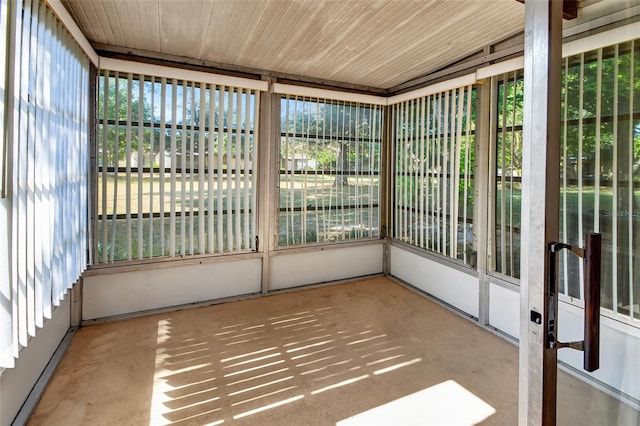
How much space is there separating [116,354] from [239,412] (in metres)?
1.30

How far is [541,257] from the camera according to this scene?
0.91 meters

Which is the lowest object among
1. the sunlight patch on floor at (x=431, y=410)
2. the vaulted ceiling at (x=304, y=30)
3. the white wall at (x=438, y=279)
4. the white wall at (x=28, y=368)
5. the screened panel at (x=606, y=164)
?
the sunlight patch on floor at (x=431, y=410)

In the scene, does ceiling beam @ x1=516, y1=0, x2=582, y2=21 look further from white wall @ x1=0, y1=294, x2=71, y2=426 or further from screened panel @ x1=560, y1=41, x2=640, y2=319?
white wall @ x1=0, y1=294, x2=71, y2=426

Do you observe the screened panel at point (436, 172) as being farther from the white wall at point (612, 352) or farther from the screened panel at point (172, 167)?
the white wall at point (612, 352)

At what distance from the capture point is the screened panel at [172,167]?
324 cm

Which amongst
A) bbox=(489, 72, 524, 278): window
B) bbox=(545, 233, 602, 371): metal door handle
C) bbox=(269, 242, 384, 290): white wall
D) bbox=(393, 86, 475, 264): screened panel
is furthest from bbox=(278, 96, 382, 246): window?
bbox=(545, 233, 602, 371): metal door handle

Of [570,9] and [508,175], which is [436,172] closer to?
[508,175]

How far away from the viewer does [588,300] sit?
0.89 meters

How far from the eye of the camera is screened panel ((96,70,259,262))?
3.24m

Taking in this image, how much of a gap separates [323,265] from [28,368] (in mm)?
2996

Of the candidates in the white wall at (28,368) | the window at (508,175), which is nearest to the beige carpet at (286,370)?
the white wall at (28,368)

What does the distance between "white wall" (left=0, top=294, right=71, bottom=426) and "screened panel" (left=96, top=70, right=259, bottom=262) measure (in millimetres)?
756

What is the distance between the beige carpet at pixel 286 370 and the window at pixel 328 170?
116cm

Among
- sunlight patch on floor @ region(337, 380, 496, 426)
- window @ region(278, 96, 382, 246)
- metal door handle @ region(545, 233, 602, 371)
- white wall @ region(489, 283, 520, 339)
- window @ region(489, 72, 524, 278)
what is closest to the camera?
metal door handle @ region(545, 233, 602, 371)
